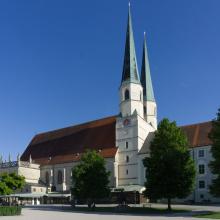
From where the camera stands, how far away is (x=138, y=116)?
7675cm

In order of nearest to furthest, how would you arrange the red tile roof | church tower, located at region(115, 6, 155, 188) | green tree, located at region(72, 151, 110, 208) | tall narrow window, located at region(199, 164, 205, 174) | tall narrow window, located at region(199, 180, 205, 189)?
green tree, located at region(72, 151, 110, 208), tall narrow window, located at region(199, 180, 205, 189), tall narrow window, located at region(199, 164, 205, 174), church tower, located at region(115, 6, 155, 188), the red tile roof

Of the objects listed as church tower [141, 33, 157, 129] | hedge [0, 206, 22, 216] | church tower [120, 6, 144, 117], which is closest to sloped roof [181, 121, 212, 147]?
church tower [141, 33, 157, 129]

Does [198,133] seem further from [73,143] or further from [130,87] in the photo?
[73,143]

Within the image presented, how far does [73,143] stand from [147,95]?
19.2 metres

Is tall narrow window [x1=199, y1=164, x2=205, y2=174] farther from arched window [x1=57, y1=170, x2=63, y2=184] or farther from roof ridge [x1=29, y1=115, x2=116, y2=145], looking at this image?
arched window [x1=57, y1=170, x2=63, y2=184]

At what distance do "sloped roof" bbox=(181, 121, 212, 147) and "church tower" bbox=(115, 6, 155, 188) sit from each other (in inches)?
352

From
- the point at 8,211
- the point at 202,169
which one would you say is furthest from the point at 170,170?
the point at 202,169

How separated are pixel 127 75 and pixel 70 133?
22.8 meters

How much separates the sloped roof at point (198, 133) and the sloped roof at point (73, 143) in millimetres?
14542

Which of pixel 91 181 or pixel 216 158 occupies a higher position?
pixel 216 158

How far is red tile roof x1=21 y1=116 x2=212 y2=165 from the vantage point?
7670 centimetres

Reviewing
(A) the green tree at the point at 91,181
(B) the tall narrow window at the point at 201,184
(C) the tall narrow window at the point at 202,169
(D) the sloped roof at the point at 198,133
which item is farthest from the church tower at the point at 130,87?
(A) the green tree at the point at 91,181

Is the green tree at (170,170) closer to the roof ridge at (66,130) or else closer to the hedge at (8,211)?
the hedge at (8,211)

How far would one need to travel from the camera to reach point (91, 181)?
5762 centimetres
